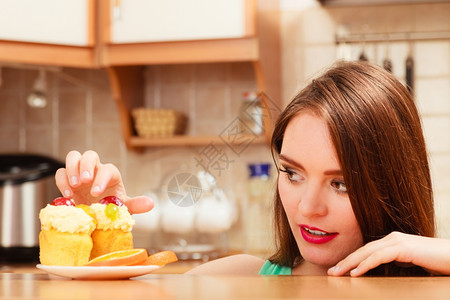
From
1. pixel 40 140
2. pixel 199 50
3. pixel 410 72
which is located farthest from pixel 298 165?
pixel 40 140

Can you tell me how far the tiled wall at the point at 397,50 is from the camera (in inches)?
Result: 88.5

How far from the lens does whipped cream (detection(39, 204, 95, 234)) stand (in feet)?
2.59

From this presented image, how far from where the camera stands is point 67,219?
790 mm

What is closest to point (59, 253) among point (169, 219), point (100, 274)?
point (100, 274)

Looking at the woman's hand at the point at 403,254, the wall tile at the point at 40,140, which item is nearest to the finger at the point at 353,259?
the woman's hand at the point at 403,254

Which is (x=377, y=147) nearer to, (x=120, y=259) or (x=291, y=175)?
(x=291, y=175)

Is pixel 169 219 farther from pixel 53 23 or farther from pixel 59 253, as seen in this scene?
pixel 59 253

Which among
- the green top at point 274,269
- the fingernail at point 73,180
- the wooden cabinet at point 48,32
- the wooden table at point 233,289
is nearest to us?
the wooden table at point 233,289

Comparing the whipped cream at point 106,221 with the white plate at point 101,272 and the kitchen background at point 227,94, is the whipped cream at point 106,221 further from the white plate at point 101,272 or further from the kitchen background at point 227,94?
the kitchen background at point 227,94

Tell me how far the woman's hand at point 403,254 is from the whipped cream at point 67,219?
0.98 ft

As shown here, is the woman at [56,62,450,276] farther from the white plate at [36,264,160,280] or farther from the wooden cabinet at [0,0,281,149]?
the wooden cabinet at [0,0,281,149]

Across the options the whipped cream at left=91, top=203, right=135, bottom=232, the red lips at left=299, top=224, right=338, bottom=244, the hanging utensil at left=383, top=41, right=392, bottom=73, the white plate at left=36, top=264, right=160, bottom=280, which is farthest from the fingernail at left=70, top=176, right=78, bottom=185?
the hanging utensil at left=383, top=41, right=392, bottom=73

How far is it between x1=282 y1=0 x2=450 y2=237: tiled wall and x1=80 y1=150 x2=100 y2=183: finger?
1368mm

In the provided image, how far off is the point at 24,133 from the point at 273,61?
3.25ft
